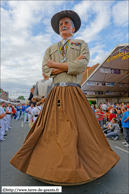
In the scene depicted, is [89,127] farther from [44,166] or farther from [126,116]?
[126,116]

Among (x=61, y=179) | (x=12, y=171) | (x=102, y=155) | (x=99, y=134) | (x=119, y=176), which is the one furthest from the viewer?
(x=12, y=171)

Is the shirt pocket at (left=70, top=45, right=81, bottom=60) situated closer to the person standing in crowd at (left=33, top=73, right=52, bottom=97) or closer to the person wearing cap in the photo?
the person wearing cap

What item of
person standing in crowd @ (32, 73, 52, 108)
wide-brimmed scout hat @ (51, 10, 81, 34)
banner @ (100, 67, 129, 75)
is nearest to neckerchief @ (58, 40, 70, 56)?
wide-brimmed scout hat @ (51, 10, 81, 34)

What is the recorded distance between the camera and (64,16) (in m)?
2.24

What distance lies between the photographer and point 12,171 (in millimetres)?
2172

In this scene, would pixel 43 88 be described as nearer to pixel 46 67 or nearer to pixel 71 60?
pixel 46 67

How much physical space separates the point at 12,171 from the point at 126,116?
4338mm

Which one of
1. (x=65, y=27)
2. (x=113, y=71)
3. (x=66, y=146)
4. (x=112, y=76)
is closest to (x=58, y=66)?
(x=65, y=27)

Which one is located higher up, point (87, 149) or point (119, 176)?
→ point (87, 149)

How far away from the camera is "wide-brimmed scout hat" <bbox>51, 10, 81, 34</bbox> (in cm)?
219

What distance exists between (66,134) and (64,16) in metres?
1.90

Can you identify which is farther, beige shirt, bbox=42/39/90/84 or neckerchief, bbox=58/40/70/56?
neckerchief, bbox=58/40/70/56

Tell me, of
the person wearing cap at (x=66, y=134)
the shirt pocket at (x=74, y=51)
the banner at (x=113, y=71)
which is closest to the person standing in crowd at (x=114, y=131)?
the person wearing cap at (x=66, y=134)

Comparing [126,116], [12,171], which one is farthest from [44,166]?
[126,116]
